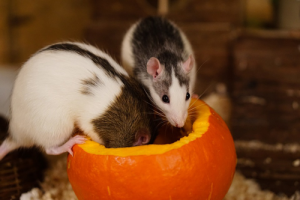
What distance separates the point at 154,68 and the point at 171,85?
149mm

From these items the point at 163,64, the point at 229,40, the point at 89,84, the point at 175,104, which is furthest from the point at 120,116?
the point at 229,40

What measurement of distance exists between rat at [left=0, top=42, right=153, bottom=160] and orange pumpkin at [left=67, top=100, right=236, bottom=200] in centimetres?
21

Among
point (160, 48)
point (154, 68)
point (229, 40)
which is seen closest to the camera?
point (154, 68)

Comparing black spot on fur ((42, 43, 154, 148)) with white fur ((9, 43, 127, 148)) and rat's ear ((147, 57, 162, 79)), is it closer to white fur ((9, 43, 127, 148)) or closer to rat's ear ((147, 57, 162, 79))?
white fur ((9, 43, 127, 148))

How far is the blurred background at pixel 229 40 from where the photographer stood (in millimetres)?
3703

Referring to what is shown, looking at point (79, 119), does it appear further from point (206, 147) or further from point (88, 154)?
point (206, 147)

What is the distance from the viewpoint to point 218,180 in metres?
1.60

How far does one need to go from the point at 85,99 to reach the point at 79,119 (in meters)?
0.13

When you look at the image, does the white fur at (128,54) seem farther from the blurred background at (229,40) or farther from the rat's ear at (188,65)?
the blurred background at (229,40)

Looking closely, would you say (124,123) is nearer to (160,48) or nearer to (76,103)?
(76,103)

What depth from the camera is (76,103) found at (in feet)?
5.94

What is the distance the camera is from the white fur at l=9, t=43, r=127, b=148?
180 cm

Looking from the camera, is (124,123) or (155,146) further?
(124,123)

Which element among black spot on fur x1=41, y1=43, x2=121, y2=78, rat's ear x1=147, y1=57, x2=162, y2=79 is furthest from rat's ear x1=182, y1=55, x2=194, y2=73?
black spot on fur x1=41, y1=43, x2=121, y2=78
